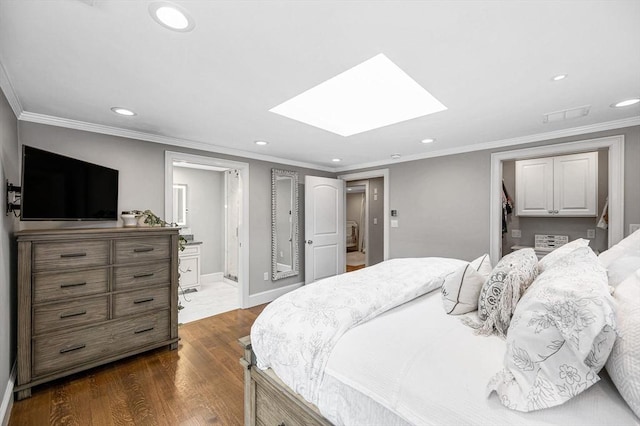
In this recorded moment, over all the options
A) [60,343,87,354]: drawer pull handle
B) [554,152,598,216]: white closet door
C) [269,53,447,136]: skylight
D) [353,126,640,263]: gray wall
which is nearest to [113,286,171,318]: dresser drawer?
[60,343,87,354]: drawer pull handle

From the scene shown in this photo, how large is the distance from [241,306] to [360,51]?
368 cm

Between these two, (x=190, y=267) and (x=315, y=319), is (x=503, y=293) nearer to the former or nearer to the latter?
(x=315, y=319)

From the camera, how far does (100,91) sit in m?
2.01

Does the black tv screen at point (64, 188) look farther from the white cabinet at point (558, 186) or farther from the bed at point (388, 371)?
the white cabinet at point (558, 186)

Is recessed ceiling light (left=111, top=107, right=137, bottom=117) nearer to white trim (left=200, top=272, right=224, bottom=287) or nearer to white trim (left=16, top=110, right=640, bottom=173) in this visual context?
white trim (left=16, top=110, right=640, bottom=173)

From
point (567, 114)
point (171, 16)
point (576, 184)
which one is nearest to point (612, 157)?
→ point (567, 114)

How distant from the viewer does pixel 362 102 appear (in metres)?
2.78

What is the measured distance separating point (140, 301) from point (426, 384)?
2.68m

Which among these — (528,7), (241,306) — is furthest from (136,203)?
(528,7)

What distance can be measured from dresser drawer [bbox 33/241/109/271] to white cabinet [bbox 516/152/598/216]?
5.38 m

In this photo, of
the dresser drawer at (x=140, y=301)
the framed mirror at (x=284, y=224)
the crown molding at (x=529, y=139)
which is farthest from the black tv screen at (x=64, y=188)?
the crown molding at (x=529, y=139)

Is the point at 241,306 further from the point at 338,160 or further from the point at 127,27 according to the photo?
the point at 127,27

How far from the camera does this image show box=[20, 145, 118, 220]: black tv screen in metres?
1.96

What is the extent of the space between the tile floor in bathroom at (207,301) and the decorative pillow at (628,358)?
3.90 m
